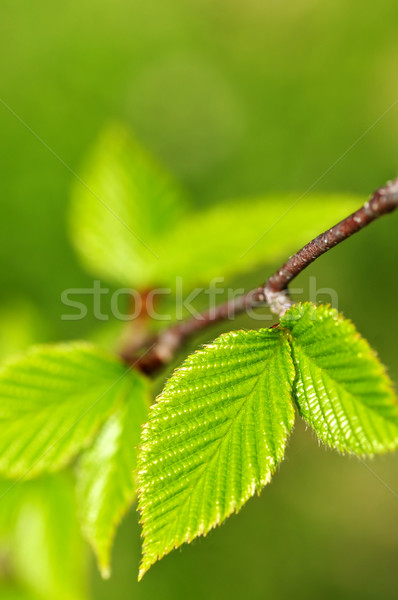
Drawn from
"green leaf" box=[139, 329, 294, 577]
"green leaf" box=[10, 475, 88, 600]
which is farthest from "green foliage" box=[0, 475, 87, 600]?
"green leaf" box=[139, 329, 294, 577]

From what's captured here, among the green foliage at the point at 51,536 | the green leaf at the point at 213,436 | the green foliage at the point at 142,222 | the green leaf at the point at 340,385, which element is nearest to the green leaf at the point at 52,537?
the green foliage at the point at 51,536

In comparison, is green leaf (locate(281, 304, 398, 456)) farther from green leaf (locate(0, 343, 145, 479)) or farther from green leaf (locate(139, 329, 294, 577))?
green leaf (locate(0, 343, 145, 479))

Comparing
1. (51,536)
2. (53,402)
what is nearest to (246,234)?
(53,402)

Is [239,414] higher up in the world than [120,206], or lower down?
lower down

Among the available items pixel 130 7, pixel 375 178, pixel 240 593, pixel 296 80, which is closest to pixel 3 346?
pixel 240 593

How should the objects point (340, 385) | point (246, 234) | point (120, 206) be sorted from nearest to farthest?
point (340, 385) < point (246, 234) < point (120, 206)

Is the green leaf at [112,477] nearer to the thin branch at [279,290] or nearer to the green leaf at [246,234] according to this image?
the thin branch at [279,290]

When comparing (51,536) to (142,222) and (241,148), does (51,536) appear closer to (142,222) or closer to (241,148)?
(142,222)
